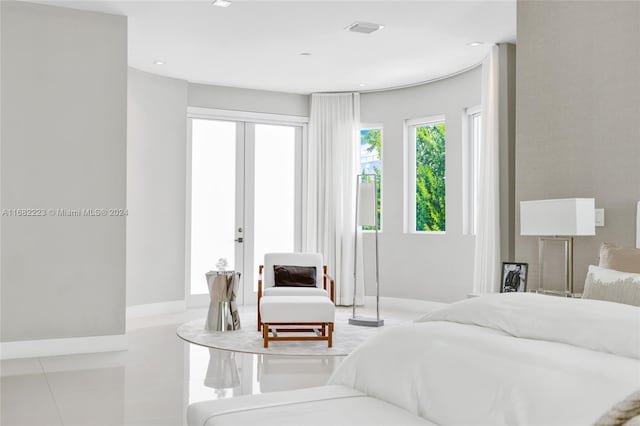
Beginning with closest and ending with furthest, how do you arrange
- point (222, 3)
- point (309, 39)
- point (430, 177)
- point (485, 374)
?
point (485, 374) < point (222, 3) < point (309, 39) < point (430, 177)

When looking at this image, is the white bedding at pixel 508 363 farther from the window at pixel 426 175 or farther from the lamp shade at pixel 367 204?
the window at pixel 426 175

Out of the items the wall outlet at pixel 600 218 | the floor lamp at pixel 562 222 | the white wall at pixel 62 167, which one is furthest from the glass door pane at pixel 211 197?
the wall outlet at pixel 600 218

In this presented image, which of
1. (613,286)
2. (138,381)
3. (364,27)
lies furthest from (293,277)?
(613,286)

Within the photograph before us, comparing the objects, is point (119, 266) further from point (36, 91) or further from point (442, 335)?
point (442, 335)

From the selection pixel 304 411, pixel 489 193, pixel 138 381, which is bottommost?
pixel 138 381

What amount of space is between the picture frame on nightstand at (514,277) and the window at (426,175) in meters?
2.72

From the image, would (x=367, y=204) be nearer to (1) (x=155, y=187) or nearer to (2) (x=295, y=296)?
(2) (x=295, y=296)

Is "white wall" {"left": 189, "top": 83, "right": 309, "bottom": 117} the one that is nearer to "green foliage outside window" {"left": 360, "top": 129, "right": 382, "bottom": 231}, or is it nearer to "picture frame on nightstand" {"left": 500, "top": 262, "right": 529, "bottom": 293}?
"green foliage outside window" {"left": 360, "top": 129, "right": 382, "bottom": 231}

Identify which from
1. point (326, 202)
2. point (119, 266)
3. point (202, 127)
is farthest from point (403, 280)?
point (119, 266)

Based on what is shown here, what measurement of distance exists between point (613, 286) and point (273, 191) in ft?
18.8

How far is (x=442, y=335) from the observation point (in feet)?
7.92

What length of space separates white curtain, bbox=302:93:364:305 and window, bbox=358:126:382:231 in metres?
0.21

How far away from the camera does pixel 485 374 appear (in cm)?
206

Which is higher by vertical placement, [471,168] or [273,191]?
[471,168]
